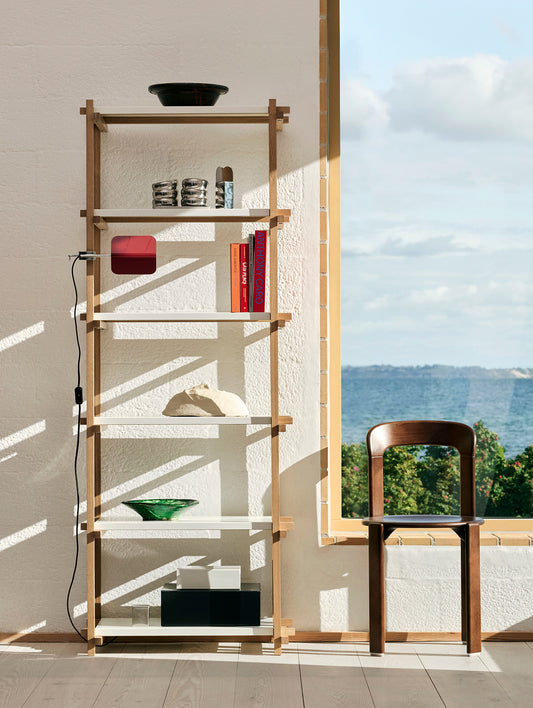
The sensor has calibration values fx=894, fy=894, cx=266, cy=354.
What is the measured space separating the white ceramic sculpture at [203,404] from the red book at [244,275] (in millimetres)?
321

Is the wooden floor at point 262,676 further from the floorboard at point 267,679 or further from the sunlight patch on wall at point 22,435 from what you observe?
the sunlight patch on wall at point 22,435

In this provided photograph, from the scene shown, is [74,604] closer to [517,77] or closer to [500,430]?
[500,430]

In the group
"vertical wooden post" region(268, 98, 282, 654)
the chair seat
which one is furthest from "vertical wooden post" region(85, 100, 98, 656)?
the chair seat

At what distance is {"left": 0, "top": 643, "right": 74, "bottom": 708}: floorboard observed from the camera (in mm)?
2836

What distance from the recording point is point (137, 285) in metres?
3.49

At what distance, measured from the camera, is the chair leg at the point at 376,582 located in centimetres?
315

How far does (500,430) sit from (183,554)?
1.36 metres

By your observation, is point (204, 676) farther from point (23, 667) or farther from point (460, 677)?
point (460, 677)

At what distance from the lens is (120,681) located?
294 centimetres

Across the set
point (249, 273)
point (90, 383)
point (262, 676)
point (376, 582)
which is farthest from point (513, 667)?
point (90, 383)

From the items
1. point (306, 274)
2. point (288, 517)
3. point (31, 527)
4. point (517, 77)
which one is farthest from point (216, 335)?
point (517, 77)

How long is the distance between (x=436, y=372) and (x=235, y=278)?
3.16ft

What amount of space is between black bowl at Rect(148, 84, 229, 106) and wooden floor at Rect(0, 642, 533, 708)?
6.58ft

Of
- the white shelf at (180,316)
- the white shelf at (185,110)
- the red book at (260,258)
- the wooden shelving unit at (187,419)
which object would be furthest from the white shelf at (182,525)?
the white shelf at (185,110)
